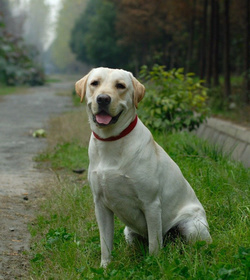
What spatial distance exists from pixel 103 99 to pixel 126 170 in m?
0.57

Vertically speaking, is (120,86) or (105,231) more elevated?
(120,86)

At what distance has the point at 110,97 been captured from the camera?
347cm

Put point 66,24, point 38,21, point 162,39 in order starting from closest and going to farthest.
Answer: point 162,39 → point 66,24 → point 38,21

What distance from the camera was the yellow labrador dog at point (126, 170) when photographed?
3.59 metres

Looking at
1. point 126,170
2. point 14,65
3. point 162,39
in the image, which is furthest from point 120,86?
point 14,65

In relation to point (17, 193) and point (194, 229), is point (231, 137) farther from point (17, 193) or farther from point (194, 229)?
point (194, 229)

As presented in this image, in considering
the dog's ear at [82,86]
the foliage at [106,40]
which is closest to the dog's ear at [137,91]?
the dog's ear at [82,86]

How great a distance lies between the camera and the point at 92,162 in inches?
149

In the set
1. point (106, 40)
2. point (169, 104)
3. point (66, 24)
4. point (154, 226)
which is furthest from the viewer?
point (66, 24)

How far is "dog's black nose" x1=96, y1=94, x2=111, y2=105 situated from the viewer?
11.3ft

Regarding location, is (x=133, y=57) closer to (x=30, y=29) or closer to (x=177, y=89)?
(x=177, y=89)

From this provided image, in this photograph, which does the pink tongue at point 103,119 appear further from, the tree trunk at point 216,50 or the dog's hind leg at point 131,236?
the tree trunk at point 216,50

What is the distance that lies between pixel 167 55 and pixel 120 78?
1283 inches

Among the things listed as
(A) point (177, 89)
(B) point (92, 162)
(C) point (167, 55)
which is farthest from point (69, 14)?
(B) point (92, 162)
